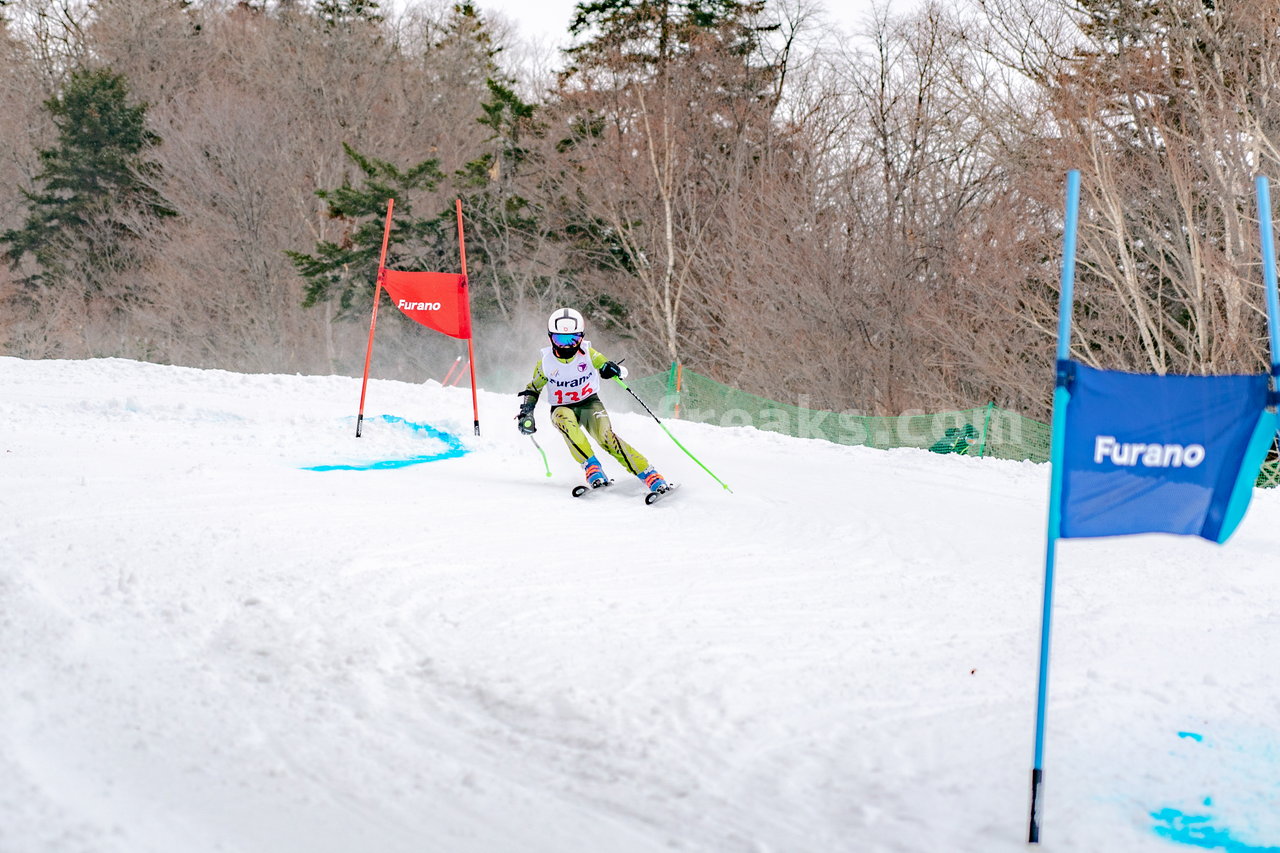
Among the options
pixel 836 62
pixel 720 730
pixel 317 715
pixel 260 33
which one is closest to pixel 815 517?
pixel 720 730

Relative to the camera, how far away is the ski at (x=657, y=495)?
27.1ft

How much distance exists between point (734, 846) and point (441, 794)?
3.06 feet

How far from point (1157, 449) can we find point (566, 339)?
604 cm

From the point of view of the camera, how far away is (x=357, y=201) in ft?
85.0

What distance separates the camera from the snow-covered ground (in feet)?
10.0

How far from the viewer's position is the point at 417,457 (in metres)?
10.3

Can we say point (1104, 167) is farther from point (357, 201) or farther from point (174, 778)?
point (357, 201)

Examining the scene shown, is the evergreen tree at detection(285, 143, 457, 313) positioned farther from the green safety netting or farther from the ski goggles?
the ski goggles

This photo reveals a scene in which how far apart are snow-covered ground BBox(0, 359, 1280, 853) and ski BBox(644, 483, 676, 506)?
179 millimetres

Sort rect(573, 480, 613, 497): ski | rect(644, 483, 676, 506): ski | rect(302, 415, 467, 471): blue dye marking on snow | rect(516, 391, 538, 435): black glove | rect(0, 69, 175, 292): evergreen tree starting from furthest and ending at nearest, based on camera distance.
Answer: rect(0, 69, 175, 292): evergreen tree → rect(302, 415, 467, 471): blue dye marking on snow → rect(516, 391, 538, 435): black glove → rect(573, 480, 613, 497): ski → rect(644, 483, 676, 506): ski

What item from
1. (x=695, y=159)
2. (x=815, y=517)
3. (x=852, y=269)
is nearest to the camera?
(x=815, y=517)

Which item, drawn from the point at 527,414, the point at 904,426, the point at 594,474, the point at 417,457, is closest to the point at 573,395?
the point at 527,414

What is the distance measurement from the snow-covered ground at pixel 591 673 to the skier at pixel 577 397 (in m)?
0.57

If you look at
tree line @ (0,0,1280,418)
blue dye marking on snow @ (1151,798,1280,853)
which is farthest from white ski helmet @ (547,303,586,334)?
tree line @ (0,0,1280,418)
